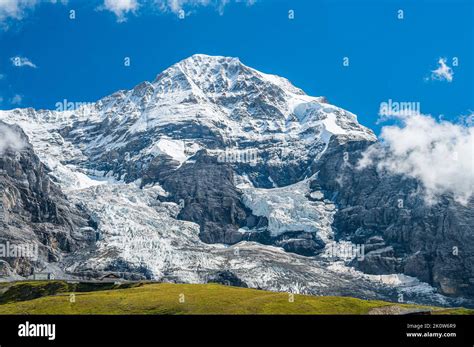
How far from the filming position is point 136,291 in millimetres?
178375

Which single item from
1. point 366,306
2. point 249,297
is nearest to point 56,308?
point 249,297
